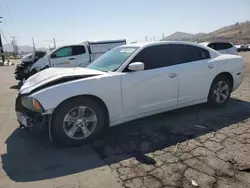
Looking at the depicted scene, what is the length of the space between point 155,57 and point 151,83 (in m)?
0.58

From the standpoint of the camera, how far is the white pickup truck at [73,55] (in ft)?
39.8

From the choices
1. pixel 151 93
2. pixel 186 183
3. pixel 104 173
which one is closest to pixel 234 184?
pixel 186 183

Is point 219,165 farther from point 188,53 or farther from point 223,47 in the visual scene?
point 223,47

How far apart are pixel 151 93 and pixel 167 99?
44 centimetres

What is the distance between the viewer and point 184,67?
5145 mm

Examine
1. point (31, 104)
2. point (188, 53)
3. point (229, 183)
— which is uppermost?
point (188, 53)

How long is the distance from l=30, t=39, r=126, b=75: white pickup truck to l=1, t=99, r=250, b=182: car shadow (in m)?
Answer: 7.61

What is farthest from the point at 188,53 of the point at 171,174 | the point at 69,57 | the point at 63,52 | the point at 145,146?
the point at 63,52

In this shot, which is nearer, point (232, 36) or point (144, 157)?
point (144, 157)

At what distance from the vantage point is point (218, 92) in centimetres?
583

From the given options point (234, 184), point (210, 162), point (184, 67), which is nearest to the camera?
point (234, 184)

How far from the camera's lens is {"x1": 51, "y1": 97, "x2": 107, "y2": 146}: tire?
3900mm

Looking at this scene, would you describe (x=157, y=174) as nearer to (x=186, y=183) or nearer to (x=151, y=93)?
(x=186, y=183)

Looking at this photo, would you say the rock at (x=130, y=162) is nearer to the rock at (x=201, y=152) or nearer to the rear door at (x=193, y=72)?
the rock at (x=201, y=152)
